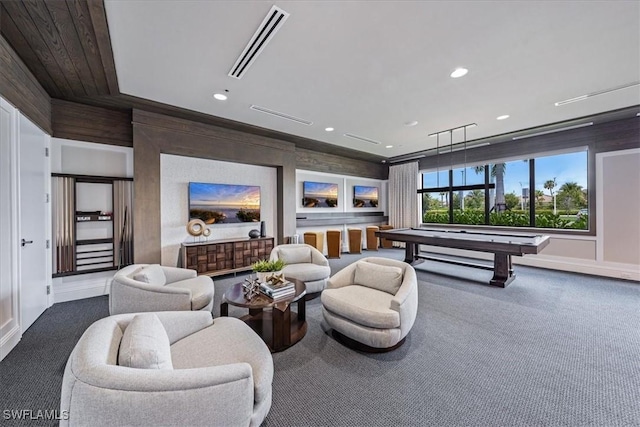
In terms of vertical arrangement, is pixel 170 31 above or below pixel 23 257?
above

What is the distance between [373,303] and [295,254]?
183 centimetres

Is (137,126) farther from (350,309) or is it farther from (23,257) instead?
(350,309)

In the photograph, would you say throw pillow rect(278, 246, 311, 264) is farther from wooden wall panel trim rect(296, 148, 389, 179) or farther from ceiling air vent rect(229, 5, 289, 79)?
wooden wall panel trim rect(296, 148, 389, 179)

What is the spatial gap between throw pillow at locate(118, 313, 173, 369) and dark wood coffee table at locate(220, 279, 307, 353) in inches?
35.2

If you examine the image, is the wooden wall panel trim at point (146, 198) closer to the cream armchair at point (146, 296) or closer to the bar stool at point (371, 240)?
the cream armchair at point (146, 296)

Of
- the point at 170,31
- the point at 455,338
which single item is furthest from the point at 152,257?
the point at 455,338

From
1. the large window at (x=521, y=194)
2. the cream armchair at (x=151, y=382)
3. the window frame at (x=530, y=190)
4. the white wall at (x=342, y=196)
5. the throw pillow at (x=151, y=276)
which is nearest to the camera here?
the cream armchair at (x=151, y=382)

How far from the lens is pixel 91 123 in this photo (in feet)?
12.3

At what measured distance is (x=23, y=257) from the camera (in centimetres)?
271

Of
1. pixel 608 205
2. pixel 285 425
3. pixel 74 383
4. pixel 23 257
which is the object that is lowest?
pixel 285 425

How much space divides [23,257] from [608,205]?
29.6 feet

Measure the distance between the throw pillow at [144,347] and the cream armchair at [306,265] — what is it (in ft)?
6.77

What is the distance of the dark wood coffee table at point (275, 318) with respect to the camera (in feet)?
7.60

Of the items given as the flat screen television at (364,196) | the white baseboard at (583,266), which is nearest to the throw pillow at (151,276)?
the flat screen television at (364,196)
